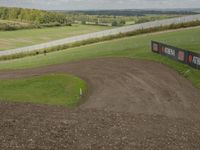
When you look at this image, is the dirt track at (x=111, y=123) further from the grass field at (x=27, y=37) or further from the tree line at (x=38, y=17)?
the tree line at (x=38, y=17)

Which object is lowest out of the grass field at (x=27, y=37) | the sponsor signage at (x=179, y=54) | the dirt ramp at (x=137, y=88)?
the grass field at (x=27, y=37)

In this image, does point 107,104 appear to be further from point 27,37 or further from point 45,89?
point 27,37

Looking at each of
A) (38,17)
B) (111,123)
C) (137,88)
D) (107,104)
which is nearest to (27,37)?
(38,17)

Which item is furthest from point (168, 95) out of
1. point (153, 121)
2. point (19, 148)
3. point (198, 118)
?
point (19, 148)

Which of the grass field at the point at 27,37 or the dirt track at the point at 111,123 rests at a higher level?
the dirt track at the point at 111,123

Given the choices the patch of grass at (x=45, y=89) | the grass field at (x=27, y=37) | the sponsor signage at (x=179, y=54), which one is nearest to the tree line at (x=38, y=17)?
the grass field at (x=27, y=37)

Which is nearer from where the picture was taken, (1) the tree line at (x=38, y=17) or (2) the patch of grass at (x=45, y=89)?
(2) the patch of grass at (x=45, y=89)
